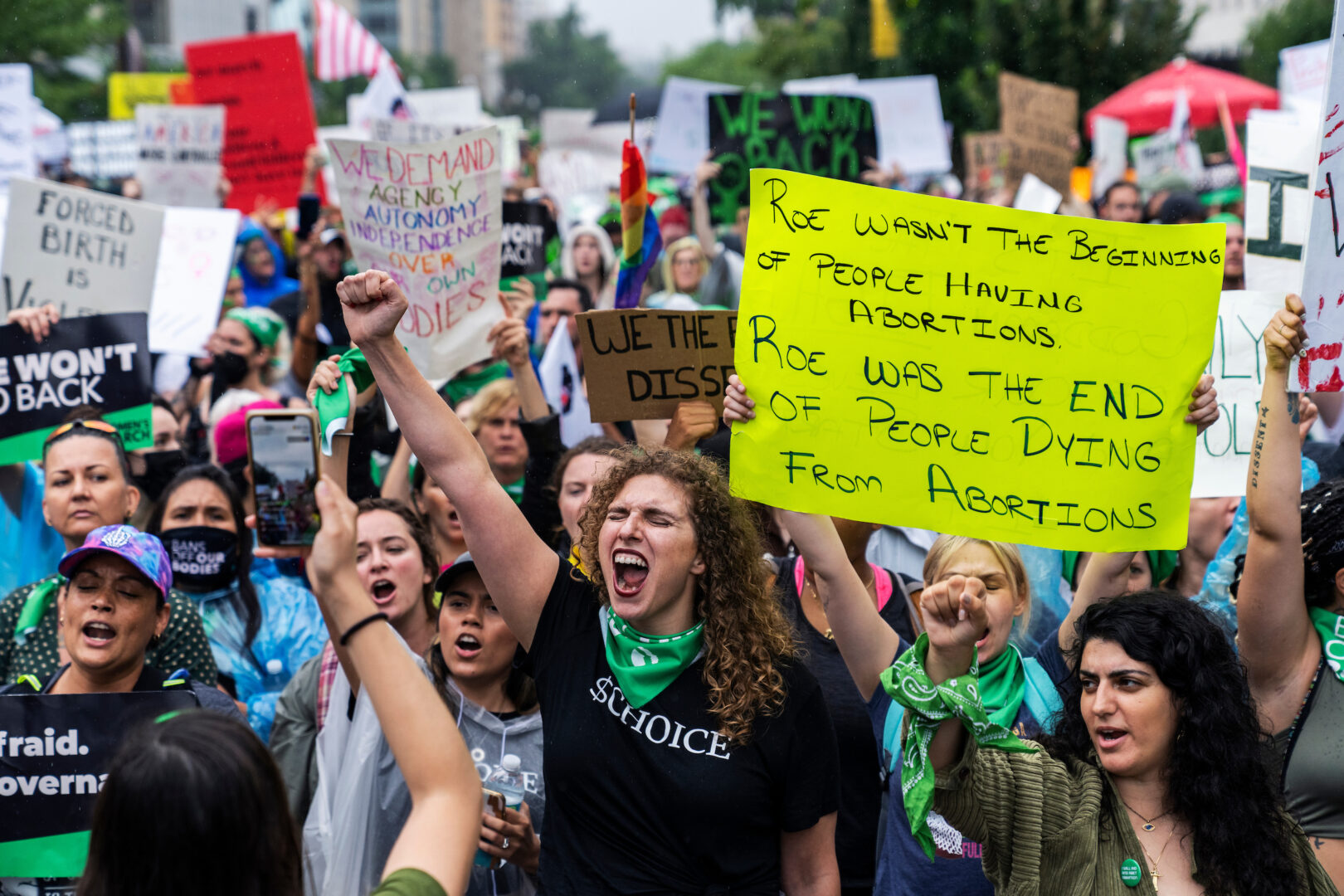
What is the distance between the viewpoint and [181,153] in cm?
1056

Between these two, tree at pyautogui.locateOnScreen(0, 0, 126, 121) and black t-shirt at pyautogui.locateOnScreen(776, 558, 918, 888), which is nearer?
black t-shirt at pyautogui.locateOnScreen(776, 558, 918, 888)

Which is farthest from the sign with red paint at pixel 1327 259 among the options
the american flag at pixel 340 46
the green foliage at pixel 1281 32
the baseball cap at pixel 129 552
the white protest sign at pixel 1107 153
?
the green foliage at pixel 1281 32

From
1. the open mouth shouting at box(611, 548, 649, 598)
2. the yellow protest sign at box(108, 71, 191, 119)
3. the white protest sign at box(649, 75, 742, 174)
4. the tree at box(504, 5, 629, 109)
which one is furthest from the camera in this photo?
the tree at box(504, 5, 629, 109)

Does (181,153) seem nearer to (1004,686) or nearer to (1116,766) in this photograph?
(1004,686)

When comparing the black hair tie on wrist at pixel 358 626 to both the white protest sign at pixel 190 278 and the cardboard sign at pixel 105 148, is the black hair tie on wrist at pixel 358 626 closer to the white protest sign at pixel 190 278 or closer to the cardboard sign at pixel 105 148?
the white protest sign at pixel 190 278

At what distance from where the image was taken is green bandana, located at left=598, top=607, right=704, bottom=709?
3.00 meters

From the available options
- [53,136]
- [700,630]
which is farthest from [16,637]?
[53,136]

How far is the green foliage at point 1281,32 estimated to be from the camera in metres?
35.9

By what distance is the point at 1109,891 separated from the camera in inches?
110

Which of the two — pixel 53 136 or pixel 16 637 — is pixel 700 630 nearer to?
pixel 16 637

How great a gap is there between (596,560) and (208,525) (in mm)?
2070

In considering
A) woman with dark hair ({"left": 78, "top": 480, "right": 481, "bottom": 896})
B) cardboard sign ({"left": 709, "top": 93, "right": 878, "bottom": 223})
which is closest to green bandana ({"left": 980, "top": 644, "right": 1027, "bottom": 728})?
woman with dark hair ({"left": 78, "top": 480, "right": 481, "bottom": 896})

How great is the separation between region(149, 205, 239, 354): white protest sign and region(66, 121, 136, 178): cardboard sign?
21.2 ft

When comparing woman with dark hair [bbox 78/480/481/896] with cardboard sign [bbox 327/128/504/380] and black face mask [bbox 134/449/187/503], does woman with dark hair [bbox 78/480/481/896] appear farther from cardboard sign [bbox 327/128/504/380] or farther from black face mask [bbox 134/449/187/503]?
black face mask [bbox 134/449/187/503]
